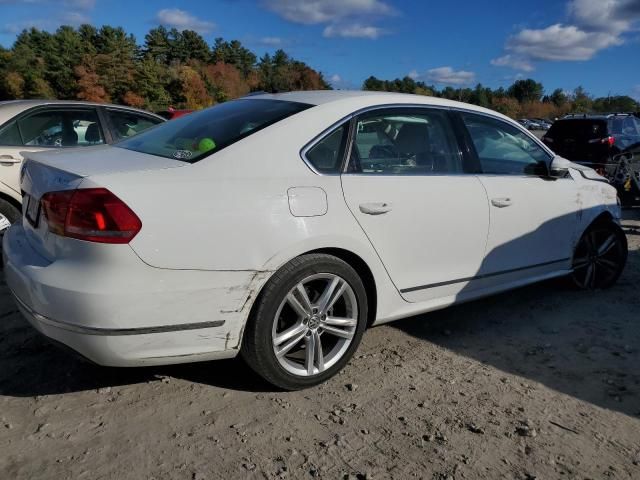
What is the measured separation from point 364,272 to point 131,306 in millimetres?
1300

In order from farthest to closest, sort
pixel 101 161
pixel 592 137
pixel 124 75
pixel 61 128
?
pixel 124 75
pixel 592 137
pixel 61 128
pixel 101 161

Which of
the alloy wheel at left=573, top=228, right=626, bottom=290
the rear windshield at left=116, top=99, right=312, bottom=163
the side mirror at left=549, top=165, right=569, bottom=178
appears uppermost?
the rear windshield at left=116, top=99, right=312, bottom=163

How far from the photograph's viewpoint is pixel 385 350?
358cm

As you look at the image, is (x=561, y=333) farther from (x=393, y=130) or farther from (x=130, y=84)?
(x=130, y=84)

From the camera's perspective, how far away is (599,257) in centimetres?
482

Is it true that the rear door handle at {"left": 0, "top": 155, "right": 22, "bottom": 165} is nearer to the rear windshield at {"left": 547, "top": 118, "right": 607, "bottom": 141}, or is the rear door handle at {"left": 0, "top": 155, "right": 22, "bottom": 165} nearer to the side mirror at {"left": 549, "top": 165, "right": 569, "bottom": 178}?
the side mirror at {"left": 549, "top": 165, "right": 569, "bottom": 178}

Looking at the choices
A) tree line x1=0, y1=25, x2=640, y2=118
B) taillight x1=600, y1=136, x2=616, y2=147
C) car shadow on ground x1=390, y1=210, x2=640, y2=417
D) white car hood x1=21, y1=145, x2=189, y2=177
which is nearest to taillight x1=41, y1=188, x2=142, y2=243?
white car hood x1=21, y1=145, x2=189, y2=177

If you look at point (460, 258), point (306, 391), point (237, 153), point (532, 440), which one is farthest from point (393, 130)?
point (532, 440)

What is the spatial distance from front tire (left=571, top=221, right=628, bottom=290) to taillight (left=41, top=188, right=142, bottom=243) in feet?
11.9

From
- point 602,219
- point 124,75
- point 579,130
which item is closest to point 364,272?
point 602,219

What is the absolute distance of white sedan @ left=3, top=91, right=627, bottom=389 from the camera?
2.44m

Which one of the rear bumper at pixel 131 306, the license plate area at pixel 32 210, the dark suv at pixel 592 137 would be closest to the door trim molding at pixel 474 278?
the rear bumper at pixel 131 306

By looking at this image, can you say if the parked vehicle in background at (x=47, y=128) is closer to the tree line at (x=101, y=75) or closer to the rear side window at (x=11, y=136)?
the rear side window at (x=11, y=136)

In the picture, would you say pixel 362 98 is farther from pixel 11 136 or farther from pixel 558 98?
pixel 558 98
